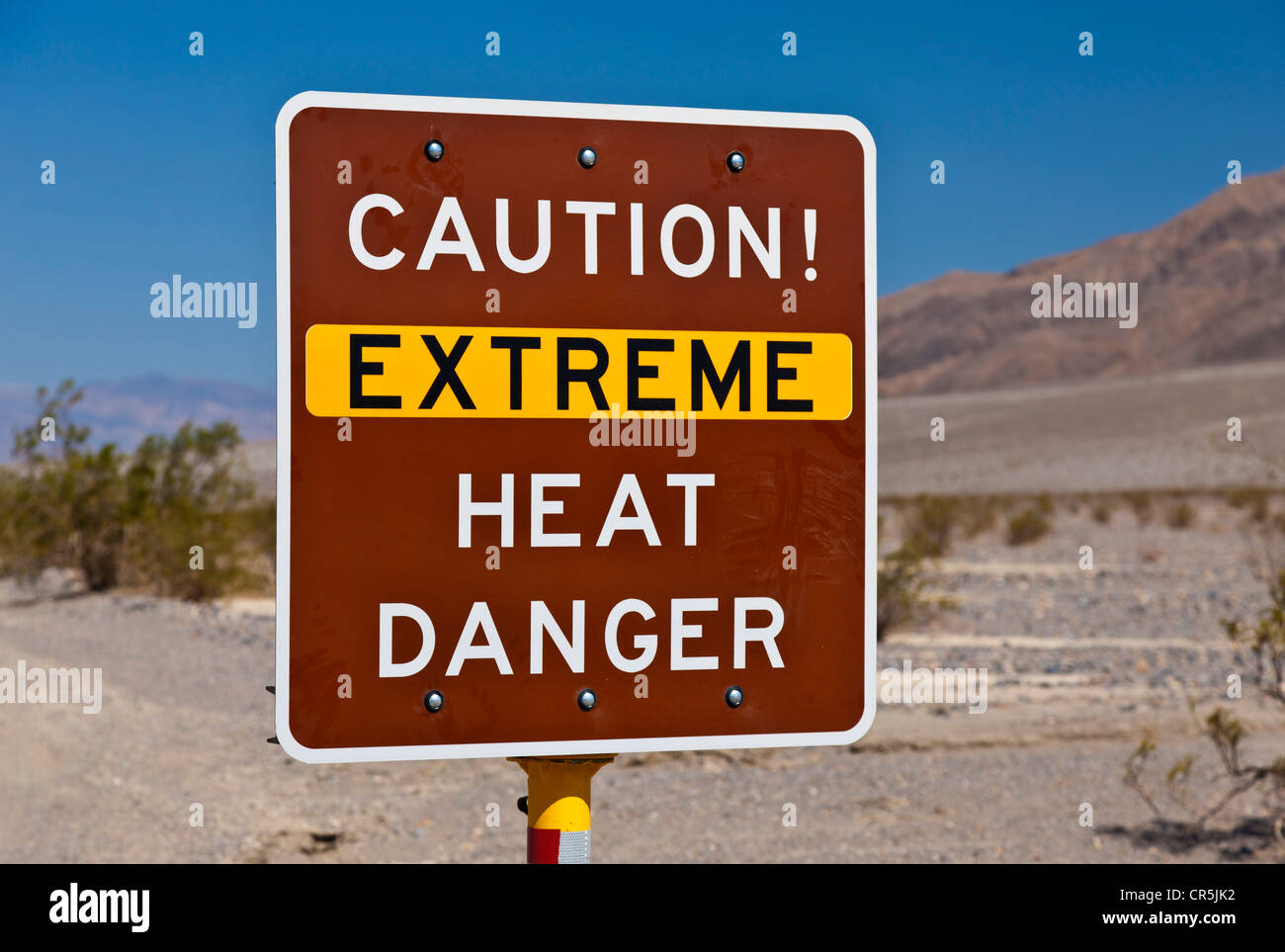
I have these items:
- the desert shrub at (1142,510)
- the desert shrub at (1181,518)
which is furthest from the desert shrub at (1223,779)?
the desert shrub at (1142,510)

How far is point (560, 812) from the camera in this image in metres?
1.91

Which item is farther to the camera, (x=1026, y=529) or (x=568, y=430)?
(x=1026, y=529)

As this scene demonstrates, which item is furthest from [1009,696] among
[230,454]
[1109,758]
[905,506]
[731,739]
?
[905,506]

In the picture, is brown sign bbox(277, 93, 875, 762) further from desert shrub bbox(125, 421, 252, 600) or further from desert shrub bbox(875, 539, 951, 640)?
desert shrub bbox(125, 421, 252, 600)

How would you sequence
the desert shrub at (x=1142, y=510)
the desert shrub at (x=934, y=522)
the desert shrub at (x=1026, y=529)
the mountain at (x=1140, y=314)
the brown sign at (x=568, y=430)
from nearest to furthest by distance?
the brown sign at (x=568, y=430) < the desert shrub at (x=934, y=522) < the desert shrub at (x=1026, y=529) < the desert shrub at (x=1142, y=510) < the mountain at (x=1140, y=314)


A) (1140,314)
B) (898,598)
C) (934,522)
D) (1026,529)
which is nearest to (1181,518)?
(1026,529)

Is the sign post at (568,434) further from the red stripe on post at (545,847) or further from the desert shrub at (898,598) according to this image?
the desert shrub at (898,598)

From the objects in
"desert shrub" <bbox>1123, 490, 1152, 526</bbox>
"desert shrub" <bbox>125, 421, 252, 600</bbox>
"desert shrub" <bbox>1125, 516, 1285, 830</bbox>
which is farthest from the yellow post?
"desert shrub" <bbox>1123, 490, 1152, 526</bbox>

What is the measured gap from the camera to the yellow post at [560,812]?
191 centimetres

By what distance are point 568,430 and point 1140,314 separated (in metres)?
133

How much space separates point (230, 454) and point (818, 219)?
18524 mm

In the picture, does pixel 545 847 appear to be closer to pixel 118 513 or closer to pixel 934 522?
pixel 118 513

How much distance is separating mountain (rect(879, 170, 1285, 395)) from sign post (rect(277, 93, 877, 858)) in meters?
114

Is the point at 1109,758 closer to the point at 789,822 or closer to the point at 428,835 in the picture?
the point at 789,822
